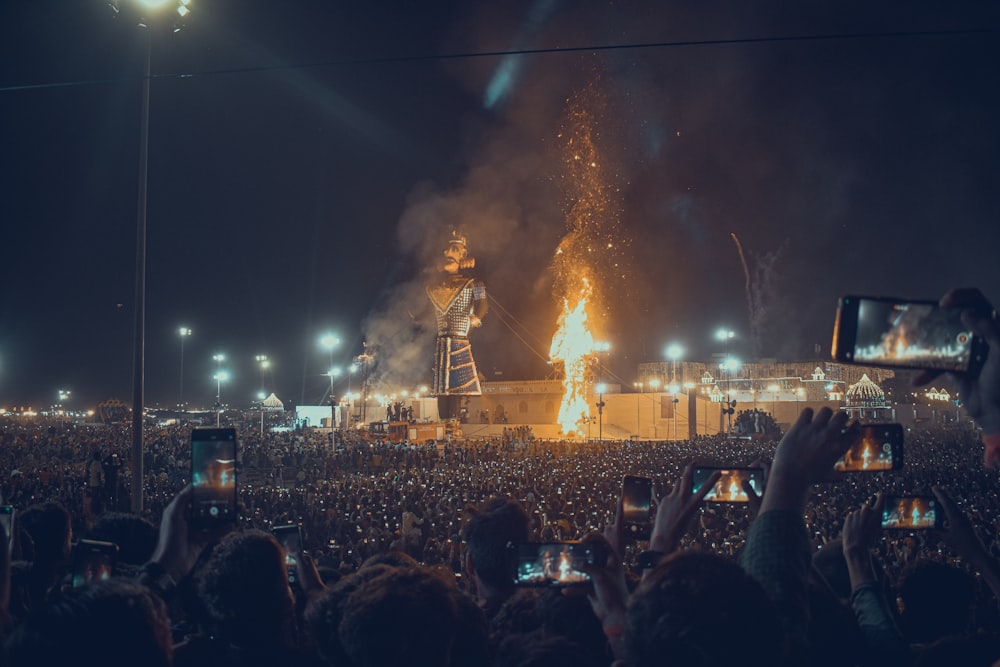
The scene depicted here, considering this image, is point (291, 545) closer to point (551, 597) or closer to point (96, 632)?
point (551, 597)

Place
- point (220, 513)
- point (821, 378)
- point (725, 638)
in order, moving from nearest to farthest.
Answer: point (725, 638), point (220, 513), point (821, 378)

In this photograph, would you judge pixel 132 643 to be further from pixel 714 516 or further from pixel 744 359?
pixel 744 359

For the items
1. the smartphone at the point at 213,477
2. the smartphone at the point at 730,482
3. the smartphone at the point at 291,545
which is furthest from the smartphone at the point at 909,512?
the smartphone at the point at 213,477

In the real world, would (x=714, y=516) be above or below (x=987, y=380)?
below

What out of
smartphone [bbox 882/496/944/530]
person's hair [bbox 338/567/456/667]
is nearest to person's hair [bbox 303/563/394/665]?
person's hair [bbox 338/567/456/667]

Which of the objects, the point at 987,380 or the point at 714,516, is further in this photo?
the point at 714,516

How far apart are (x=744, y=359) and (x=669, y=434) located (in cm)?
3382

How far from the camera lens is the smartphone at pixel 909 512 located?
4156 millimetres

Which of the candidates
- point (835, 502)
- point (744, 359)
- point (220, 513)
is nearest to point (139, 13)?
point (220, 513)

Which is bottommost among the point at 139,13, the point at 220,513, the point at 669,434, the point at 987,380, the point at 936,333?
the point at 669,434

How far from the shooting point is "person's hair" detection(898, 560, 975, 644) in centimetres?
352

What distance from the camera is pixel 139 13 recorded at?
11242 mm

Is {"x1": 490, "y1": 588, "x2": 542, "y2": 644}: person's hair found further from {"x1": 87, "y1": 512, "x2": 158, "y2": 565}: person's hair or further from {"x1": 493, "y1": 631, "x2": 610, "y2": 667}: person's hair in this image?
{"x1": 87, "y1": 512, "x2": 158, "y2": 565}: person's hair

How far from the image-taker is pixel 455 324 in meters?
58.4
